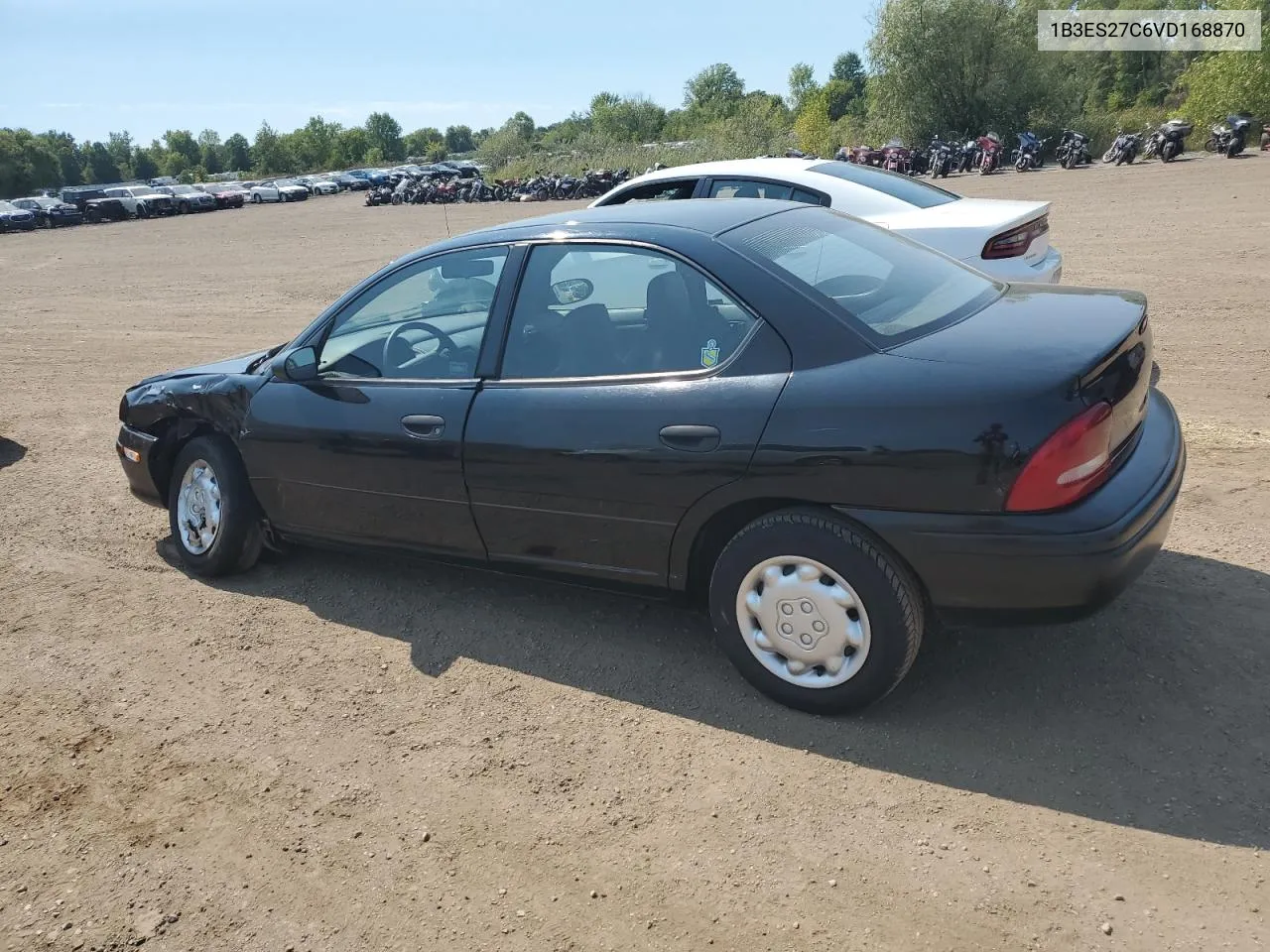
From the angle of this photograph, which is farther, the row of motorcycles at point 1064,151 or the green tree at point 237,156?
the green tree at point 237,156

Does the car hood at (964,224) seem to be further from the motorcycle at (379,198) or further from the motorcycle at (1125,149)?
the motorcycle at (379,198)

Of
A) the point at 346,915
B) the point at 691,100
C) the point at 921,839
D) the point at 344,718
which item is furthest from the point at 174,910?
the point at 691,100

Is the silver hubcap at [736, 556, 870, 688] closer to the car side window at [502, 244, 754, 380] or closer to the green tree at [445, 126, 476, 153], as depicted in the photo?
the car side window at [502, 244, 754, 380]

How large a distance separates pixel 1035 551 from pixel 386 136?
6863 inches

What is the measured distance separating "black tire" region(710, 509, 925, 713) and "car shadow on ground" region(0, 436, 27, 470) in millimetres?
6315

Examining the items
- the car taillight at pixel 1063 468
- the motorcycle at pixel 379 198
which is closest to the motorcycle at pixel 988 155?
the motorcycle at pixel 379 198

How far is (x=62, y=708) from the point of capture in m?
3.91

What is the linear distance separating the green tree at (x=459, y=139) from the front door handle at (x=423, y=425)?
18880 centimetres

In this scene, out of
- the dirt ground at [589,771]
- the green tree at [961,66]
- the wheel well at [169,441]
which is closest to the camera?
the dirt ground at [589,771]

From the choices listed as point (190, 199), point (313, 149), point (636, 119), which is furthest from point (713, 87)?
point (190, 199)

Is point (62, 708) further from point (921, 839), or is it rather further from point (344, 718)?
point (921, 839)

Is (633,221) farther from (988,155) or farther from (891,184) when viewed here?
(988,155)

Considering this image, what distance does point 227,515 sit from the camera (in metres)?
4.75

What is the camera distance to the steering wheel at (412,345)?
13.5 ft
